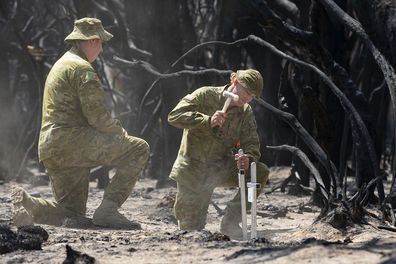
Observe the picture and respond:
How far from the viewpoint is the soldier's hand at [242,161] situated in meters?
7.26

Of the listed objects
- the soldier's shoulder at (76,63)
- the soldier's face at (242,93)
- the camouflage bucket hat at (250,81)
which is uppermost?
the soldier's shoulder at (76,63)

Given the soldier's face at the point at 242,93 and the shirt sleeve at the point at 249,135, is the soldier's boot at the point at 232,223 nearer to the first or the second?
the shirt sleeve at the point at 249,135

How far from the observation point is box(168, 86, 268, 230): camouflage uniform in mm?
7984

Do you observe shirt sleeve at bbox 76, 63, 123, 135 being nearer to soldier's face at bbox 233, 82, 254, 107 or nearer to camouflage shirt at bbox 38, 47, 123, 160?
camouflage shirt at bbox 38, 47, 123, 160

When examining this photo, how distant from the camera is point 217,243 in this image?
651cm

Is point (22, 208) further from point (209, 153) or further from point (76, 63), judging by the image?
point (209, 153)

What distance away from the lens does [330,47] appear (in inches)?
419

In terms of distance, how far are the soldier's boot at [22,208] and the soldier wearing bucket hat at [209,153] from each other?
3.97 feet

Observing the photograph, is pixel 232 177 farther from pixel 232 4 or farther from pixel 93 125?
pixel 232 4

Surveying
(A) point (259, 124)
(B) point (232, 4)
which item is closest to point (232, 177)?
(B) point (232, 4)

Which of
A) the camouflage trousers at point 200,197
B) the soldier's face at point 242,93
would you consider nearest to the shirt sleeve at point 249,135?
the camouflage trousers at point 200,197

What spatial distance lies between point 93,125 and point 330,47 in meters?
3.52

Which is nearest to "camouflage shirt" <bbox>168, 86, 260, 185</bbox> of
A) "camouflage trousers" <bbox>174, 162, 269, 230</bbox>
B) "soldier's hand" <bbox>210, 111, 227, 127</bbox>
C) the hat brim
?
"camouflage trousers" <bbox>174, 162, 269, 230</bbox>

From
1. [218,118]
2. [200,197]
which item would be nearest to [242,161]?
[218,118]
